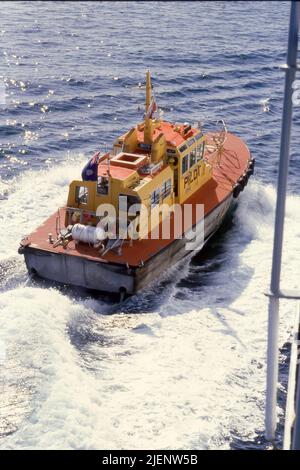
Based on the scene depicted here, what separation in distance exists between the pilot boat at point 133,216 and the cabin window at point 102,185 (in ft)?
0.09

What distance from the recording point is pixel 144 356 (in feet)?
51.3

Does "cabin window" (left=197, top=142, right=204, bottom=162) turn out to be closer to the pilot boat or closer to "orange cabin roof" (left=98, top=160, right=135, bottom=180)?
the pilot boat

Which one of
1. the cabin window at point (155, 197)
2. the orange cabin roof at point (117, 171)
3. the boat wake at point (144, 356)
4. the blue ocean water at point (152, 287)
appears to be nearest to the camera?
the boat wake at point (144, 356)

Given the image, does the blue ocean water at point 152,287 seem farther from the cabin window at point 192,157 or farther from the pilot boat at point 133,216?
the cabin window at point 192,157

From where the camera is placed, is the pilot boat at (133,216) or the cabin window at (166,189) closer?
the pilot boat at (133,216)

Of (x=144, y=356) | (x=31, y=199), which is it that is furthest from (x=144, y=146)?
(x=144, y=356)

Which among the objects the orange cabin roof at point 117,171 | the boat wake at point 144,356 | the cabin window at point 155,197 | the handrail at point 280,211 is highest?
the handrail at point 280,211

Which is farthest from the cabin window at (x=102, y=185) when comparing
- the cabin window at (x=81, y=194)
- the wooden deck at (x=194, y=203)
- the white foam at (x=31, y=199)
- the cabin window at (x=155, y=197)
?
the white foam at (x=31, y=199)

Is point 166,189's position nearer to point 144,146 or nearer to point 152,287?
point 144,146

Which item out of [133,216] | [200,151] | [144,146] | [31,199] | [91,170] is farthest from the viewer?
[31,199]

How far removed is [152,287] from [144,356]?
3.48m

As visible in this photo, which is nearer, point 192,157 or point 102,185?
point 102,185

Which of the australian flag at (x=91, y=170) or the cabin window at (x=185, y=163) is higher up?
the australian flag at (x=91, y=170)

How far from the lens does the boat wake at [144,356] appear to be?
12875 mm
